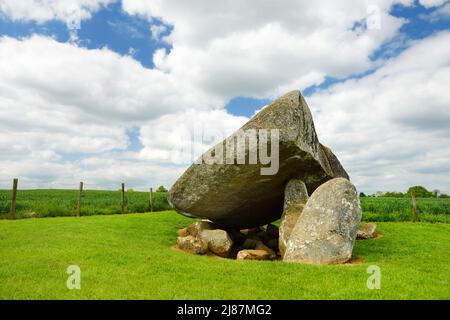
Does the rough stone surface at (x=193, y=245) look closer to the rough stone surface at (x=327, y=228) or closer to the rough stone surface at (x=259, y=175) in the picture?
the rough stone surface at (x=259, y=175)

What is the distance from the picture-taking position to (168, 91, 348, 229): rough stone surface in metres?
12.1

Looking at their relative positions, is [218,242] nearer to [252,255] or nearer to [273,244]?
[252,255]

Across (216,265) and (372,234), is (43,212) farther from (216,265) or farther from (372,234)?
(372,234)

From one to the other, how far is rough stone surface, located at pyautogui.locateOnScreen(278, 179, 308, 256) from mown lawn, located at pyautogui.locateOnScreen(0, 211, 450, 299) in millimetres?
2401

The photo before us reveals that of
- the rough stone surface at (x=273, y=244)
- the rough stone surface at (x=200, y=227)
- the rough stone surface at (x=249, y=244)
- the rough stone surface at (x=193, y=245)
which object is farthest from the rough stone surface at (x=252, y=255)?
the rough stone surface at (x=200, y=227)

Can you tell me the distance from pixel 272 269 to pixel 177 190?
16.1 feet

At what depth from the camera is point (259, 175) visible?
1277cm

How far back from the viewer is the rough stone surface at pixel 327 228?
10.9 meters

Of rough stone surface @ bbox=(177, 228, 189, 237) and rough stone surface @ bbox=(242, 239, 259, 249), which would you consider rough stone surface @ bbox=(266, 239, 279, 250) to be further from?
rough stone surface @ bbox=(177, 228, 189, 237)

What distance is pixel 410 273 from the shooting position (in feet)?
31.2

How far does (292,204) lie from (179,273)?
5.87m

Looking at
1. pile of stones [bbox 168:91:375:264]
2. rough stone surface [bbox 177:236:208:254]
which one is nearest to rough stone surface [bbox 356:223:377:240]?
pile of stones [bbox 168:91:375:264]

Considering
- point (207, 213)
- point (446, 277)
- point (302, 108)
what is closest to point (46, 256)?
point (207, 213)
